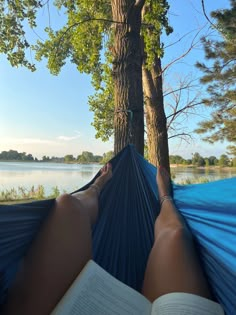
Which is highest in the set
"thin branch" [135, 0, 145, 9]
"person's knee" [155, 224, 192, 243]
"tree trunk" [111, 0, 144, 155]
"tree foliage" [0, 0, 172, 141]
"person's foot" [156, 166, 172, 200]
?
"tree foliage" [0, 0, 172, 141]

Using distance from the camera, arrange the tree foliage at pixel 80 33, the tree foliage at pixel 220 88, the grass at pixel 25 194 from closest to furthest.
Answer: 1. the tree foliage at pixel 80 33
2. the grass at pixel 25 194
3. the tree foliage at pixel 220 88

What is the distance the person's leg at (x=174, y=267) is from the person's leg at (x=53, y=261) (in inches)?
9.6

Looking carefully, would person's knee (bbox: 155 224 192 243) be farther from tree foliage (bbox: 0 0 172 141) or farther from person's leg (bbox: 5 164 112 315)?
tree foliage (bbox: 0 0 172 141)

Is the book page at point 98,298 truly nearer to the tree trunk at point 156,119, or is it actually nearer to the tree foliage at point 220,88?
the tree trunk at point 156,119

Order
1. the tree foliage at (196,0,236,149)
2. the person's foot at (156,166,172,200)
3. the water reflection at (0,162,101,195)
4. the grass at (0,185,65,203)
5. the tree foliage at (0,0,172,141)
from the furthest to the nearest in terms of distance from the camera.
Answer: the water reflection at (0,162,101,195) < the tree foliage at (196,0,236,149) < the grass at (0,185,65,203) < the tree foliage at (0,0,172,141) < the person's foot at (156,166,172,200)

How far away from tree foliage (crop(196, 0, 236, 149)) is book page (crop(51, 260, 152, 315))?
25.6ft

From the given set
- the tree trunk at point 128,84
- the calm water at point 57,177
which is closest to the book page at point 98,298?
the tree trunk at point 128,84

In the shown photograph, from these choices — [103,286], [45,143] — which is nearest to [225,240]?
[103,286]

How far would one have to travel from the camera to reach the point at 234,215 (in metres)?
1.31

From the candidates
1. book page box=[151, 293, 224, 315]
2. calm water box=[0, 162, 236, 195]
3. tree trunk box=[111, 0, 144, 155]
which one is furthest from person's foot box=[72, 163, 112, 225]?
calm water box=[0, 162, 236, 195]

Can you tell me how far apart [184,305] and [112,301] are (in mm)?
219

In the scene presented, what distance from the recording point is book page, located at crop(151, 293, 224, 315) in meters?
0.98

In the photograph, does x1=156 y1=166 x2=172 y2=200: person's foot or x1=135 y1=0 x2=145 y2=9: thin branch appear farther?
x1=135 y1=0 x2=145 y2=9: thin branch

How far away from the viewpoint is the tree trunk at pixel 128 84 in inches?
106
